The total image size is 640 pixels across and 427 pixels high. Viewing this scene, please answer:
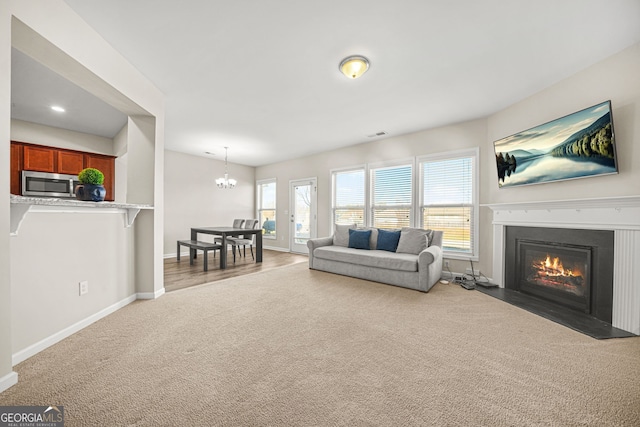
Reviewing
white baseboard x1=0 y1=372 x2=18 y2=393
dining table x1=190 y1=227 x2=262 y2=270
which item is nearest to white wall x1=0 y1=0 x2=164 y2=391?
white baseboard x1=0 y1=372 x2=18 y2=393

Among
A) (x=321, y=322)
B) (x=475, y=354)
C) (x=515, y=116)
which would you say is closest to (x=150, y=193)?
(x=321, y=322)

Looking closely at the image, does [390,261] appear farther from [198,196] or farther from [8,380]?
[198,196]

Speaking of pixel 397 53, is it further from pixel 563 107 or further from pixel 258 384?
pixel 258 384

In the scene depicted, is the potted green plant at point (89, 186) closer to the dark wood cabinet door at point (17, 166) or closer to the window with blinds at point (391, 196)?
the dark wood cabinet door at point (17, 166)

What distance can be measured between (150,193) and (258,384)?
2644 millimetres

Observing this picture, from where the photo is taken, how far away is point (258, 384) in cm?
149

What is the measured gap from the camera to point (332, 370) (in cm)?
163

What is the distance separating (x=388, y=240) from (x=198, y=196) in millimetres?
5213

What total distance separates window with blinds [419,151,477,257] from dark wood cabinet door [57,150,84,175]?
6446 millimetres

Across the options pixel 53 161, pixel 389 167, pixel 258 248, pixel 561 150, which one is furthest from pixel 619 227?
pixel 53 161

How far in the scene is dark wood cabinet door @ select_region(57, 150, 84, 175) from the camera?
428 centimetres

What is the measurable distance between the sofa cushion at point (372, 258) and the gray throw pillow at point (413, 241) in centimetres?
18

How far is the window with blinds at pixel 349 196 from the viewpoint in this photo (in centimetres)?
549

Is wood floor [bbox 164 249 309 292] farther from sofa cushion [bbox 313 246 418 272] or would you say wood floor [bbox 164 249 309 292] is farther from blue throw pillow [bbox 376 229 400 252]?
blue throw pillow [bbox 376 229 400 252]
